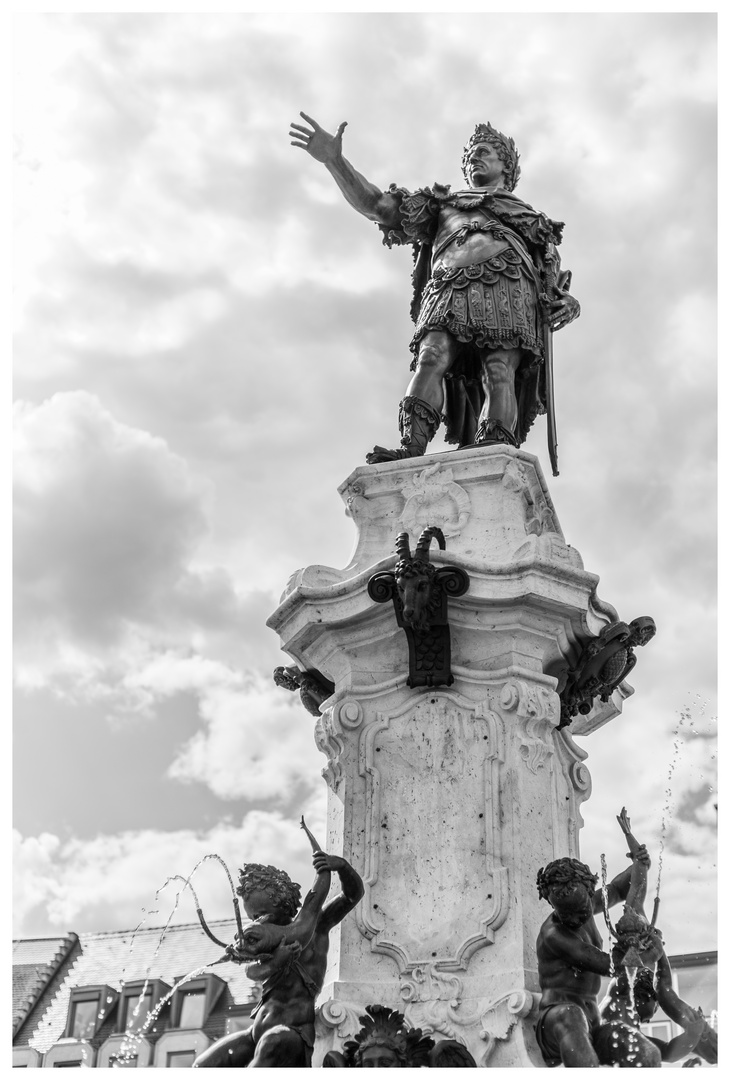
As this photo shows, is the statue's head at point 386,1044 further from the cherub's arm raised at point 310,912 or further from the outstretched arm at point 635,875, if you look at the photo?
the outstretched arm at point 635,875

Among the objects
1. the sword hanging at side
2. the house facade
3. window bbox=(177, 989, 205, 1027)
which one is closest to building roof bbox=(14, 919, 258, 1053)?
the house facade

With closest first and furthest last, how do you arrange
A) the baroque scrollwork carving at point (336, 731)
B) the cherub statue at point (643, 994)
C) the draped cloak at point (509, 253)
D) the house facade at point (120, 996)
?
the cherub statue at point (643, 994)
the baroque scrollwork carving at point (336, 731)
the draped cloak at point (509, 253)
the house facade at point (120, 996)

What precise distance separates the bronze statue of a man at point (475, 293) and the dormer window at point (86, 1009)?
16.2 m

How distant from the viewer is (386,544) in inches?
331

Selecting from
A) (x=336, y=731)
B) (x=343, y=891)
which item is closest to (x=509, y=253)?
(x=336, y=731)

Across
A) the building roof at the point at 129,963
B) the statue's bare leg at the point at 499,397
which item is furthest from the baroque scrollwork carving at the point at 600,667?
the building roof at the point at 129,963

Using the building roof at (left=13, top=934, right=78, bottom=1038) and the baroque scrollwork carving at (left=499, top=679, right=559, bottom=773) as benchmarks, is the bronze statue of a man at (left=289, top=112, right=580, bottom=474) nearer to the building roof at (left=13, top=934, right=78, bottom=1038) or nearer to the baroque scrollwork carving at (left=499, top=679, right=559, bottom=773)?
the baroque scrollwork carving at (left=499, top=679, right=559, bottom=773)

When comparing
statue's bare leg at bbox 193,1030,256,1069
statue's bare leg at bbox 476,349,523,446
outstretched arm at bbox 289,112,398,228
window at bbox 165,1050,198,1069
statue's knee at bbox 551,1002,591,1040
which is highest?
outstretched arm at bbox 289,112,398,228

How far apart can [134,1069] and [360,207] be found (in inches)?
231

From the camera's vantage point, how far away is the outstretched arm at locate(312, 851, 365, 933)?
22.7 ft

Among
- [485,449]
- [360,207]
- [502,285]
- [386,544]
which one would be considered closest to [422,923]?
[386,544]

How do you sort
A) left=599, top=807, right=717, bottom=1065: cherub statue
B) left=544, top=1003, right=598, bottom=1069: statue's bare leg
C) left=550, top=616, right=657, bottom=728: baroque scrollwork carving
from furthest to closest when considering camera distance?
left=550, top=616, right=657, bottom=728: baroque scrollwork carving → left=599, top=807, right=717, bottom=1065: cherub statue → left=544, top=1003, right=598, bottom=1069: statue's bare leg

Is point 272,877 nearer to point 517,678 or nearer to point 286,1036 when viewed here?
point 286,1036

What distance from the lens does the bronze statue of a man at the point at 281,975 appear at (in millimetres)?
6488
